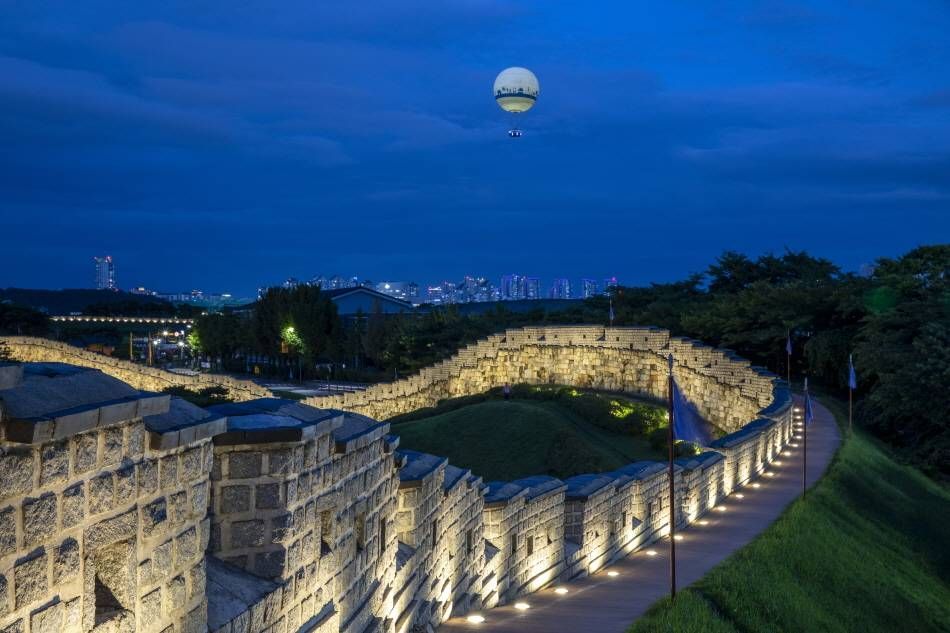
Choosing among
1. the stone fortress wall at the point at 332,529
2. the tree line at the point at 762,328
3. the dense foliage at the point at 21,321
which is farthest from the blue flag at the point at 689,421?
the dense foliage at the point at 21,321

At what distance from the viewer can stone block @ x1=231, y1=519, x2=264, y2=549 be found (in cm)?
455

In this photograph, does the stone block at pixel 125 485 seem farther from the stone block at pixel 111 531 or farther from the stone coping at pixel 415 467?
the stone coping at pixel 415 467

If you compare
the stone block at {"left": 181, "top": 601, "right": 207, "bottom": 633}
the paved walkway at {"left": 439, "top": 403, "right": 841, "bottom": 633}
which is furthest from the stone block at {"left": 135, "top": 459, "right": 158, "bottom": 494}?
the paved walkway at {"left": 439, "top": 403, "right": 841, "bottom": 633}

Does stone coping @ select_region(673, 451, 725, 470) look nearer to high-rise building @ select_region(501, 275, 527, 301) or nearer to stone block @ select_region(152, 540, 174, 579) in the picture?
stone block @ select_region(152, 540, 174, 579)

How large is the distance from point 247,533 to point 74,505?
148cm

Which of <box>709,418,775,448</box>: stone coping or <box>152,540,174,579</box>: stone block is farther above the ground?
<box>152,540,174,579</box>: stone block

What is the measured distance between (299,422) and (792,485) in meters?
14.8

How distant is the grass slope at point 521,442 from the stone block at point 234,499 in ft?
57.8

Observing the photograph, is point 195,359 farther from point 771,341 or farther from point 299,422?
point 299,422

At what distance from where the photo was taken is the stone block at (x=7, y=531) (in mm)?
2863

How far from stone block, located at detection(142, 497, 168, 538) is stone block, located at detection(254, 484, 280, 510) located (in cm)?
86

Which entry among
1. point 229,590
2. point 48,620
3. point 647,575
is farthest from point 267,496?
point 647,575

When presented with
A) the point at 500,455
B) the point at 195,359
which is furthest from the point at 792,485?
the point at 195,359

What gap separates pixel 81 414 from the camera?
3111 millimetres
